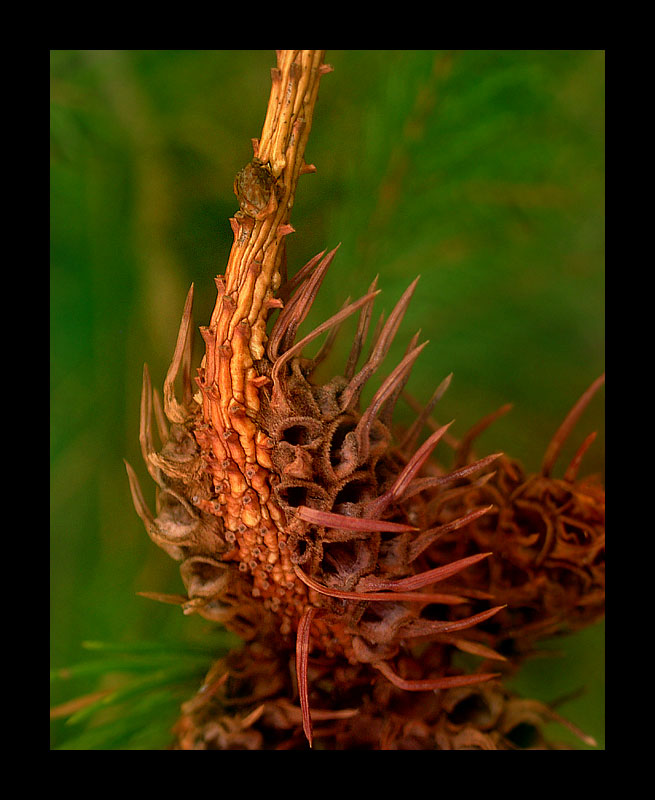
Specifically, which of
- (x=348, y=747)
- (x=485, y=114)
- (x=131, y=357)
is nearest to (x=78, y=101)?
(x=131, y=357)

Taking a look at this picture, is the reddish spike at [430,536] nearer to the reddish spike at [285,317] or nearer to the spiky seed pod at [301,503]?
the spiky seed pod at [301,503]

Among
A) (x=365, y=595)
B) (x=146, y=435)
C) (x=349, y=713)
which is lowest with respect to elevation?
(x=349, y=713)

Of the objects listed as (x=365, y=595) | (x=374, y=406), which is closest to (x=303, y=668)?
(x=365, y=595)

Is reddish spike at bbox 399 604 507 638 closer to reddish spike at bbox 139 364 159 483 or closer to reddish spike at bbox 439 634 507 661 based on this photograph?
reddish spike at bbox 439 634 507 661

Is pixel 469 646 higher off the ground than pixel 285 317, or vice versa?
pixel 285 317

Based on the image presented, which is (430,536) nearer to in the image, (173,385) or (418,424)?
(418,424)

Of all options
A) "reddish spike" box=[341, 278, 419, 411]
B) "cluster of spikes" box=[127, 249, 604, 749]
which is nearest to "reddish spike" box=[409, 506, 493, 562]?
"cluster of spikes" box=[127, 249, 604, 749]

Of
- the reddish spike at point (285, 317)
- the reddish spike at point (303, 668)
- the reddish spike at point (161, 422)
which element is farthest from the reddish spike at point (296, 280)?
the reddish spike at point (303, 668)
